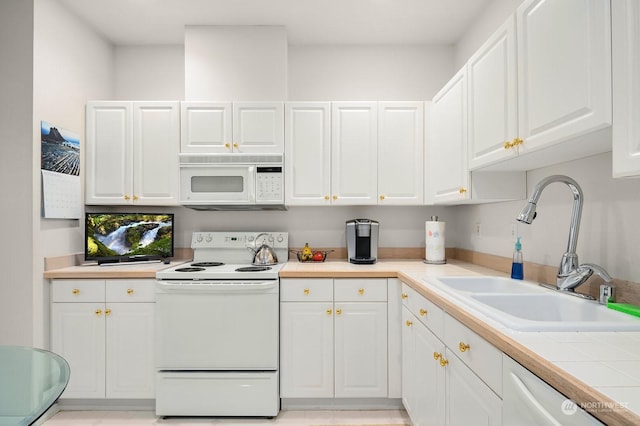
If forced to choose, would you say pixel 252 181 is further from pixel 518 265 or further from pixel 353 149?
pixel 518 265

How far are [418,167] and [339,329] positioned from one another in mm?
1355

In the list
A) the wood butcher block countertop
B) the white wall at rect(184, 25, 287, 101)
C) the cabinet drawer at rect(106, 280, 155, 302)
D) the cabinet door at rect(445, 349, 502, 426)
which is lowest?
the cabinet door at rect(445, 349, 502, 426)

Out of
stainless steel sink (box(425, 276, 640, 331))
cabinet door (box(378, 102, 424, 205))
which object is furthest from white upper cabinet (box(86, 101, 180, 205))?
stainless steel sink (box(425, 276, 640, 331))

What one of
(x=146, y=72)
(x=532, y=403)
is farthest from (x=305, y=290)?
(x=146, y=72)

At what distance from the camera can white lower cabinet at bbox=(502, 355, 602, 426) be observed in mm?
722

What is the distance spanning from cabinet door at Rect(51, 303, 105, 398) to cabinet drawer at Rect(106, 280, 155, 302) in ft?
0.36

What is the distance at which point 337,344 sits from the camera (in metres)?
2.35

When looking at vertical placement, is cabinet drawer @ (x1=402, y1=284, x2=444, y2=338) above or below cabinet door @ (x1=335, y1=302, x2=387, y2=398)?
above

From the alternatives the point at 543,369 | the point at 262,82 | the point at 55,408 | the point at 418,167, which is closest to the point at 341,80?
the point at 262,82

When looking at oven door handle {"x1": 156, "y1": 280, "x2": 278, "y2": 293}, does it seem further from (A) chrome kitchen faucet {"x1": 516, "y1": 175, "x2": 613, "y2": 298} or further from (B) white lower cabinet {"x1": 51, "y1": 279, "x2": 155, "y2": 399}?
(A) chrome kitchen faucet {"x1": 516, "y1": 175, "x2": 613, "y2": 298}

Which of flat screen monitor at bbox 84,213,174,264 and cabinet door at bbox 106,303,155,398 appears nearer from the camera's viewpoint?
cabinet door at bbox 106,303,155,398

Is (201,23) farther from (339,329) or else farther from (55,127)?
(339,329)

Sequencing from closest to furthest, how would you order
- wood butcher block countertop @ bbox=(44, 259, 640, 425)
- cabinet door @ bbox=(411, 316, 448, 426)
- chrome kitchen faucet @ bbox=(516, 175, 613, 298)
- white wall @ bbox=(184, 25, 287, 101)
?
wood butcher block countertop @ bbox=(44, 259, 640, 425)
chrome kitchen faucet @ bbox=(516, 175, 613, 298)
cabinet door @ bbox=(411, 316, 448, 426)
white wall @ bbox=(184, 25, 287, 101)

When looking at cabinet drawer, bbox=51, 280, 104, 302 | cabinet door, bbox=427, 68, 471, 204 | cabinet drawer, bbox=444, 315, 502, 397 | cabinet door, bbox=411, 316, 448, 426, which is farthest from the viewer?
cabinet drawer, bbox=51, 280, 104, 302
